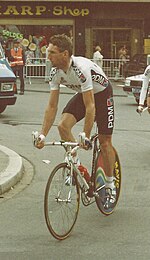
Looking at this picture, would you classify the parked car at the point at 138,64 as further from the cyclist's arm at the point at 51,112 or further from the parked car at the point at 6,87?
the cyclist's arm at the point at 51,112

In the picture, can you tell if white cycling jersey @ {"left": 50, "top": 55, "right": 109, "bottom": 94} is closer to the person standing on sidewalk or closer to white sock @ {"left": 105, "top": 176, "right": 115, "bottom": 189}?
white sock @ {"left": 105, "top": 176, "right": 115, "bottom": 189}

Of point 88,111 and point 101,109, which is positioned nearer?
point 88,111

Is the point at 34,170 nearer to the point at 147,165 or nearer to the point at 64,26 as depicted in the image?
the point at 147,165

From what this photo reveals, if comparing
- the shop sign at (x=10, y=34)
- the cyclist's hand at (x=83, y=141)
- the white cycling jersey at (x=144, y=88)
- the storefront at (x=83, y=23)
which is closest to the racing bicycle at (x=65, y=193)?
the cyclist's hand at (x=83, y=141)

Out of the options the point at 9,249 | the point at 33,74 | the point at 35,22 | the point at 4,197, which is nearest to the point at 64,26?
the point at 35,22

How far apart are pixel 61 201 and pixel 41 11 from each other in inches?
1242

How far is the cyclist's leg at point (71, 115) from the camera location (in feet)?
24.7

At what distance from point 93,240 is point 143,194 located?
2401mm

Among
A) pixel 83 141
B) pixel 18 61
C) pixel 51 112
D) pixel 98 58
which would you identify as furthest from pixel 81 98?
pixel 98 58

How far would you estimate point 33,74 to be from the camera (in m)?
32.2

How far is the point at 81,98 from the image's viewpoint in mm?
7688

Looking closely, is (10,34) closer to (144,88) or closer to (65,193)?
(144,88)

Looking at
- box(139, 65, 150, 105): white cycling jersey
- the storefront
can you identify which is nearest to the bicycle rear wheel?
box(139, 65, 150, 105): white cycling jersey

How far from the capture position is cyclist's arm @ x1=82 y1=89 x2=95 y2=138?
709 centimetres
